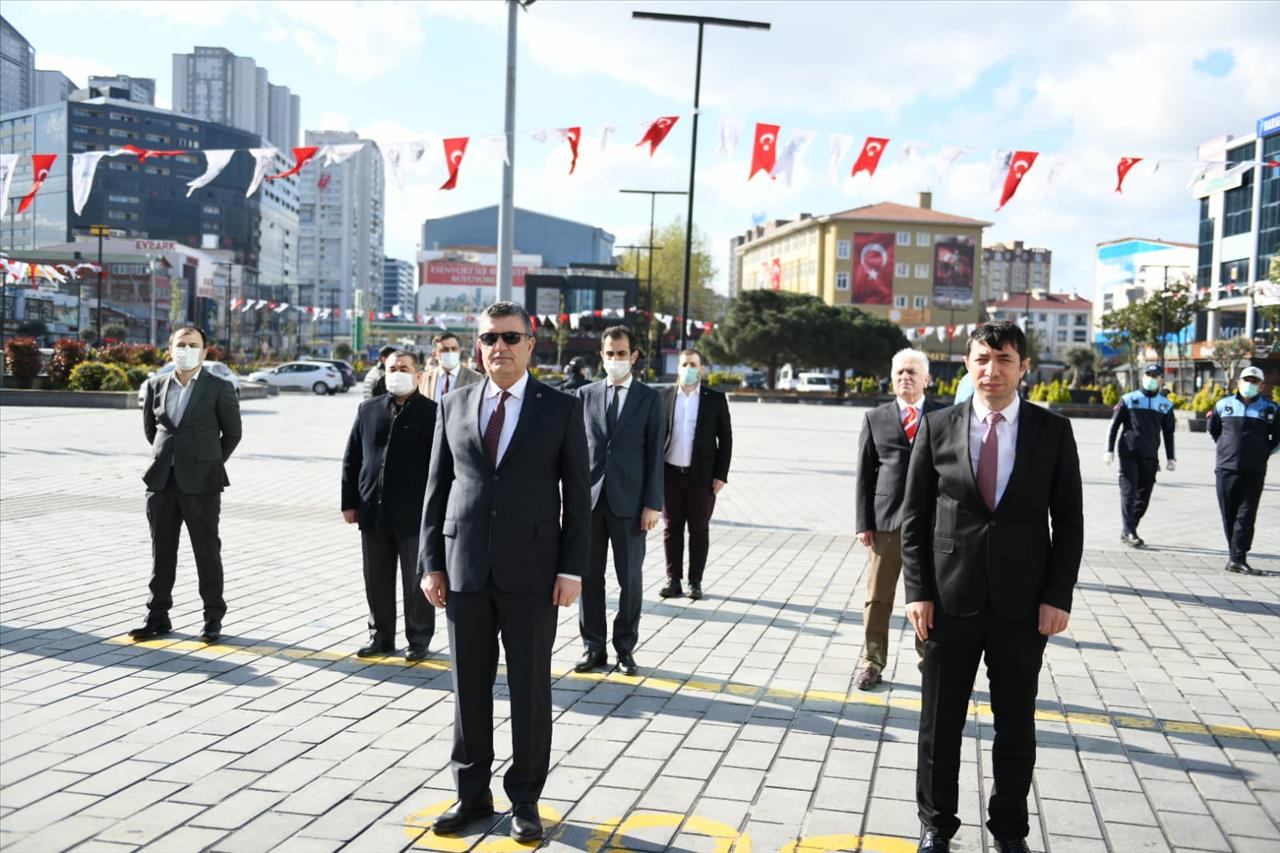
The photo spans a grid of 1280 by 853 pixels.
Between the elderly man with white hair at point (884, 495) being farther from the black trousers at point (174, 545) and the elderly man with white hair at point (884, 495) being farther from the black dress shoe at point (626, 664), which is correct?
the black trousers at point (174, 545)

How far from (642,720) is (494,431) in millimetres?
1919

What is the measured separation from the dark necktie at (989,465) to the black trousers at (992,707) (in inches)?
15.1

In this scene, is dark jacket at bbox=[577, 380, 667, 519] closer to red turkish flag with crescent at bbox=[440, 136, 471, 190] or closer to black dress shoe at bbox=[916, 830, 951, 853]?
black dress shoe at bbox=[916, 830, 951, 853]

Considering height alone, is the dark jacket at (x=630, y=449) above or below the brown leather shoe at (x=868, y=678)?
above

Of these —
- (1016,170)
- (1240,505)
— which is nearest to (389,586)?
(1240,505)

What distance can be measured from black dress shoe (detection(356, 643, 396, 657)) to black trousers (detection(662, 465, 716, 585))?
245cm

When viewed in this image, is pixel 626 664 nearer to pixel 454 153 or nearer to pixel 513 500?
pixel 513 500

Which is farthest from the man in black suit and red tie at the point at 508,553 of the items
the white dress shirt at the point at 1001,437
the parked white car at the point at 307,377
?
the parked white car at the point at 307,377

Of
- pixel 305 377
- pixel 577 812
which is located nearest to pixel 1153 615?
pixel 577 812

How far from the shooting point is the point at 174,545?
6.47m

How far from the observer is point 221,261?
126 meters

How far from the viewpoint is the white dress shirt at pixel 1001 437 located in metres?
3.71

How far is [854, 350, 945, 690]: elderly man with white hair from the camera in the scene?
593 centimetres

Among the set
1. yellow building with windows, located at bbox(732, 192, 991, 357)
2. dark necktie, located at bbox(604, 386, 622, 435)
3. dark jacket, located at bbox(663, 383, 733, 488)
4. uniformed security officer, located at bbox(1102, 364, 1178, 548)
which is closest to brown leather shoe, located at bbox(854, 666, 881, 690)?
dark necktie, located at bbox(604, 386, 622, 435)
